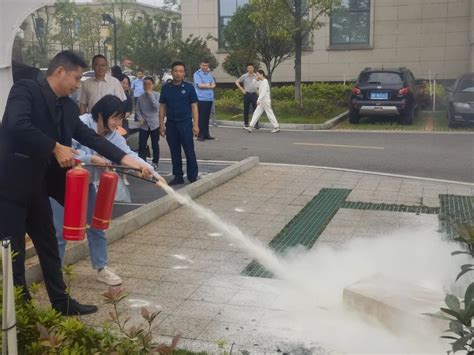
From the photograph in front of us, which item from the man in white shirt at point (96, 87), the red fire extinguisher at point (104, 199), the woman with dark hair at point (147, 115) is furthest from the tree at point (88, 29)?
the red fire extinguisher at point (104, 199)

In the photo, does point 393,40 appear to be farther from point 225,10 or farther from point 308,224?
point 308,224

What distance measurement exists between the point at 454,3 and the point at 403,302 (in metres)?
24.3

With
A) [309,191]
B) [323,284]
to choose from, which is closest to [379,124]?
[309,191]

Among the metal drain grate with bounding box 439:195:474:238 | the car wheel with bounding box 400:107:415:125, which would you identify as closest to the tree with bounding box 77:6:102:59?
the car wheel with bounding box 400:107:415:125

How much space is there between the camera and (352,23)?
87.4 ft

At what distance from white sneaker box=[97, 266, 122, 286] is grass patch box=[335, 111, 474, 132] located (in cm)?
1281

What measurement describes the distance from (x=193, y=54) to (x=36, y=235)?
23280 mm

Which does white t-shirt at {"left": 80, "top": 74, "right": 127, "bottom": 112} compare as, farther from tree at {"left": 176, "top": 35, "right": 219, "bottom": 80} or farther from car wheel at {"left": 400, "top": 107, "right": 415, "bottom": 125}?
tree at {"left": 176, "top": 35, "right": 219, "bottom": 80}

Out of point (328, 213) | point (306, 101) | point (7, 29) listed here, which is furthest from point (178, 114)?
point (306, 101)

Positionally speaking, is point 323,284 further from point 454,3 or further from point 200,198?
point 454,3

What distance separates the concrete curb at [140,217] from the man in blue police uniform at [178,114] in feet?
1.67

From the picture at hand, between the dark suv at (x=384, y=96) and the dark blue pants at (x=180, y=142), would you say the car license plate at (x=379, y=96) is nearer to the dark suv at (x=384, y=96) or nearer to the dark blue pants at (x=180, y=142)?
the dark suv at (x=384, y=96)

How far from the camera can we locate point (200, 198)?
322 inches

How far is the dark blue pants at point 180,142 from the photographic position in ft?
28.7
